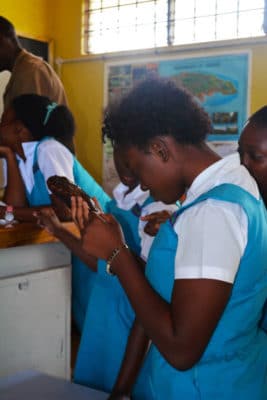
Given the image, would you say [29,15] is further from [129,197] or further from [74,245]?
[74,245]

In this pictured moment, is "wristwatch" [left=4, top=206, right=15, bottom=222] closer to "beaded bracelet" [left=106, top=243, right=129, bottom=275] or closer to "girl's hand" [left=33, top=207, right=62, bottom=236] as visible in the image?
"girl's hand" [left=33, top=207, right=62, bottom=236]

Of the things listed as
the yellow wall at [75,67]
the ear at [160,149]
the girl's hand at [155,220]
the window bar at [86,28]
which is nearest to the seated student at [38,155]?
the girl's hand at [155,220]

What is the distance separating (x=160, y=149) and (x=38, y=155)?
1.23m

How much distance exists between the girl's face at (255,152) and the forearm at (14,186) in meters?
0.99

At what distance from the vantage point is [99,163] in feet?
11.8

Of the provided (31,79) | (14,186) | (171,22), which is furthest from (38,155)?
(171,22)

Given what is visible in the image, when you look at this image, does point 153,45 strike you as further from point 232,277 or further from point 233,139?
point 232,277

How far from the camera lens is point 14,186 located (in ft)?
6.81

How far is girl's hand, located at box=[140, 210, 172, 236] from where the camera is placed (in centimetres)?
141

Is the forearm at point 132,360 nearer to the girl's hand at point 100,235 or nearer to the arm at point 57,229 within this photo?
the girl's hand at point 100,235

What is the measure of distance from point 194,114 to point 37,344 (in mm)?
1083

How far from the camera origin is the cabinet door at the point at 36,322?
1.57 metres

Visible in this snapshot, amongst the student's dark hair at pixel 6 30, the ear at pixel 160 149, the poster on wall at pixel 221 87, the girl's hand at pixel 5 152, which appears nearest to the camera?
the ear at pixel 160 149

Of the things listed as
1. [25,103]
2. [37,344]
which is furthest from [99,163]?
[37,344]
